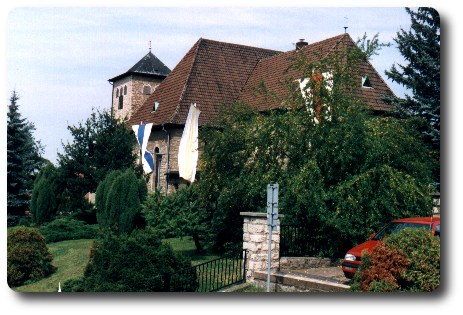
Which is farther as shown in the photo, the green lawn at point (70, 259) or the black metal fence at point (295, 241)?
the black metal fence at point (295, 241)

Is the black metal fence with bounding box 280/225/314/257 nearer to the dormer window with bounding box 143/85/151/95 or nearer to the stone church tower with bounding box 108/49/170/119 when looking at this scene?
the stone church tower with bounding box 108/49/170/119

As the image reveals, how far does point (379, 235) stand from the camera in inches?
463

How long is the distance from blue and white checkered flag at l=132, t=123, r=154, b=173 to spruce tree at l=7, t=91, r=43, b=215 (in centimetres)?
516

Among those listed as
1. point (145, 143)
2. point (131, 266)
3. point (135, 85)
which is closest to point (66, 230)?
point (145, 143)

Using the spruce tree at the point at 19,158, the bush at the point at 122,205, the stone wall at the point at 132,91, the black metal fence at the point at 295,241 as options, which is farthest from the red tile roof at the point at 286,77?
the stone wall at the point at 132,91

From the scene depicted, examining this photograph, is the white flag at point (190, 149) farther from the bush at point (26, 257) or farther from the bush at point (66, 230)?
the bush at point (26, 257)

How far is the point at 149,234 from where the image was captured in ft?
39.0

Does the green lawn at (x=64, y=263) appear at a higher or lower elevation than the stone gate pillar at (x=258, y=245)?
lower

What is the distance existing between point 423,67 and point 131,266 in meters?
5.86

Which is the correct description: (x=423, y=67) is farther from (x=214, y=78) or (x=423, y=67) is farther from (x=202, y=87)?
(x=214, y=78)

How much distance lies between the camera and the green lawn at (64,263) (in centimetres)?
1090

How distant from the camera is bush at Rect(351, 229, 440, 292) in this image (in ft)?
31.8

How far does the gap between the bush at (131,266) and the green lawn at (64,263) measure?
0.48 metres

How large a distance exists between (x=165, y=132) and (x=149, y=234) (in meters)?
11.8
